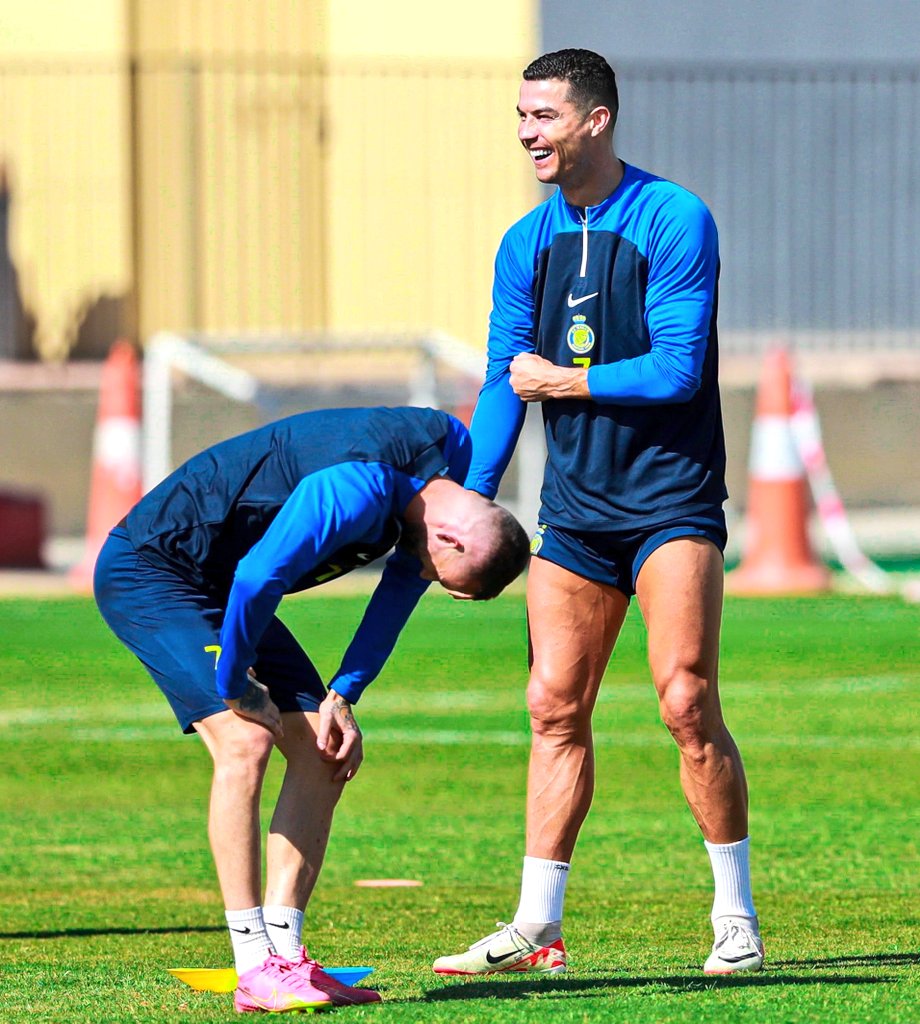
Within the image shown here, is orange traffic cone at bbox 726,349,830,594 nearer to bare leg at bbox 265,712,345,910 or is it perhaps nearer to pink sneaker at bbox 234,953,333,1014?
bare leg at bbox 265,712,345,910

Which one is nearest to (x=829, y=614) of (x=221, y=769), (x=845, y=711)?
(x=845, y=711)

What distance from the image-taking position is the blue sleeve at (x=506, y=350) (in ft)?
19.1

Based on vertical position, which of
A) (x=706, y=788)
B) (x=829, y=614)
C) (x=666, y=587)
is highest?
(x=666, y=587)

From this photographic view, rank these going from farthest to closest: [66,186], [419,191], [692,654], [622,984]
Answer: [419,191] → [66,186] → [692,654] → [622,984]

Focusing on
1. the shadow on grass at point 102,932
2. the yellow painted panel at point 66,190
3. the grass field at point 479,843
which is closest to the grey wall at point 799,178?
the yellow painted panel at point 66,190

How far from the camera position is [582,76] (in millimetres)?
5672

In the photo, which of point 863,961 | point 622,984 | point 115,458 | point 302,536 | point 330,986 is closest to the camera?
point 302,536

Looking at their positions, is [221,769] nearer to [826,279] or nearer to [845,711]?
[845,711]

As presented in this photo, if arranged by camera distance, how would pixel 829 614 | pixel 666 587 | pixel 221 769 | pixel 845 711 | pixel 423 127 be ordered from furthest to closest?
pixel 423 127 → pixel 829 614 → pixel 845 711 → pixel 666 587 → pixel 221 769

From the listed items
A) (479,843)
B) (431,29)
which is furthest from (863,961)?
(431,29)

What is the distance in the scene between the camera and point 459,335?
2089 centimetres

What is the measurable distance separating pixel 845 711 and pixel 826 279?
1112cm

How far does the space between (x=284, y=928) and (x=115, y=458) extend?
1056 centimetres

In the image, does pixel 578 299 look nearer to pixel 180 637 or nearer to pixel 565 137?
pixel 565 137
